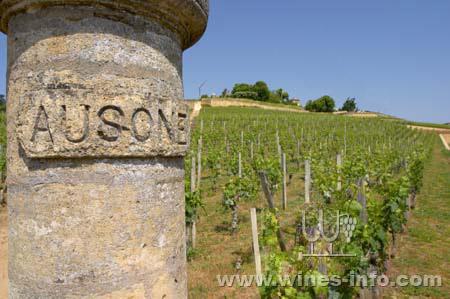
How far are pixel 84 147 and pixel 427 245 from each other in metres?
8.54

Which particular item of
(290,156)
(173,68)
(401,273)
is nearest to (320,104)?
(290,156)

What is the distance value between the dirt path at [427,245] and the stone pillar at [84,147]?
216 inches

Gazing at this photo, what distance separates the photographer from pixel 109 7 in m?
1.69

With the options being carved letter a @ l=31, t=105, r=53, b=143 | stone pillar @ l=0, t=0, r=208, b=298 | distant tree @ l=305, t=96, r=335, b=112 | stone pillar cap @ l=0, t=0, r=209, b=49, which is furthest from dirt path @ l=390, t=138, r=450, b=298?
distant tree @ l=305, t=96, r=335, b=112

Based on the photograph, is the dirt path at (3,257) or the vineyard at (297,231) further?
the dirt path at (3,257)

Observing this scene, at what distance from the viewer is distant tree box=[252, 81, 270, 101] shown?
83312 millimetres

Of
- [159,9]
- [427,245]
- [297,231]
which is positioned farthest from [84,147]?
[427,245]

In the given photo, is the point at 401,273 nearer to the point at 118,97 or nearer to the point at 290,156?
the point at 118,97

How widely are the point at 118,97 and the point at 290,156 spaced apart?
1818 cm

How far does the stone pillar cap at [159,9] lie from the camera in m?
1.67

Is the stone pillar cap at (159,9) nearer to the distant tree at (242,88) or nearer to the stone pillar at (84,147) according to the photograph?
the stone pillar at (84,147)

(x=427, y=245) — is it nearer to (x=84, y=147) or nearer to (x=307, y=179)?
(x=307, y=179)

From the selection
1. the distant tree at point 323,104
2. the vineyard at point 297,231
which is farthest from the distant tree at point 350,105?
the vineyard at point 297,231

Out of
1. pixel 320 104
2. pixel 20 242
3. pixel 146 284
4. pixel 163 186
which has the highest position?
pixel 320 104
